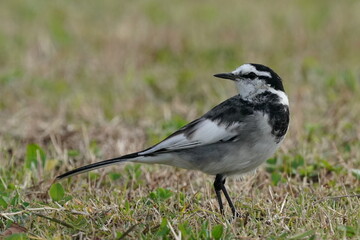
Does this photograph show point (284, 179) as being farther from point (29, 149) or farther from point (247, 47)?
point (247, 47)

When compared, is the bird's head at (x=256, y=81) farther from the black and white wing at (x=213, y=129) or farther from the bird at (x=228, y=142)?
the black and white wing at (x=213, y=129)

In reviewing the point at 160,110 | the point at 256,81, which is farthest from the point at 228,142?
the point at 160,110

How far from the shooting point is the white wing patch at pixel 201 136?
5320 mm

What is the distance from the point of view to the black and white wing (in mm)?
5324

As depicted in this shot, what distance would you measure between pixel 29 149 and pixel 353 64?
537 cm

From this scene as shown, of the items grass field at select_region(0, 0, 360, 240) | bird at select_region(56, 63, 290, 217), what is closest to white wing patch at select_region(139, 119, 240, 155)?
bird at select_region(56, 63, 290, 217)

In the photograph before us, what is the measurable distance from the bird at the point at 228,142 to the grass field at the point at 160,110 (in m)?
0.24

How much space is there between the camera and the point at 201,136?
213 inches

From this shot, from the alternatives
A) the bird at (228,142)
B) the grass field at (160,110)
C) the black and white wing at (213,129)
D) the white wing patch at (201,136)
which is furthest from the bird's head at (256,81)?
the grass field at (160,110)

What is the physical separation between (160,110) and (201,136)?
A: 3.27 m

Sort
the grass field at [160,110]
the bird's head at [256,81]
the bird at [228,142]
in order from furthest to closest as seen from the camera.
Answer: the bird's head at [256,81] < the bird at [228,142] < the grass field at [160,110]

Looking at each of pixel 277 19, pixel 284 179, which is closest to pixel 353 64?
pixel 277 19

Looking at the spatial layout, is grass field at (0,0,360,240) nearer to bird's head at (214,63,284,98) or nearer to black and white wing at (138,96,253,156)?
black and white wing at (138,96,253,156)

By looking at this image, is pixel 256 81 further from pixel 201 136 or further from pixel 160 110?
A: pixel 160 110
